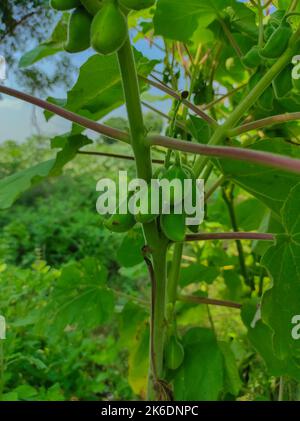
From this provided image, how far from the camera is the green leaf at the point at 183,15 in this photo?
0.74m

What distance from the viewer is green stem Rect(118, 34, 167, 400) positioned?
0.46m

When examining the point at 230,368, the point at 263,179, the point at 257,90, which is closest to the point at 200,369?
the point at 230,368

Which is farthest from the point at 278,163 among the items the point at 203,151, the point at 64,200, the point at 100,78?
the point at 64,200

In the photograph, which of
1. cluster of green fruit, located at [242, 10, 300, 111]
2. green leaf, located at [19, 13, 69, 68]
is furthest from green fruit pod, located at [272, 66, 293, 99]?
green leaf, located at [19, 13, 69, 68]

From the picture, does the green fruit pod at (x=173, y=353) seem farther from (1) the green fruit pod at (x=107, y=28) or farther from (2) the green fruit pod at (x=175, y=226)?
(1) the green fruit pod at (x=107, y=28)

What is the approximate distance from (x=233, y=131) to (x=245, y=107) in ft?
0.11

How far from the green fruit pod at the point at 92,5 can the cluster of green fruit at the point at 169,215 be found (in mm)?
159

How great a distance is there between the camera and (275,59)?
601 mm

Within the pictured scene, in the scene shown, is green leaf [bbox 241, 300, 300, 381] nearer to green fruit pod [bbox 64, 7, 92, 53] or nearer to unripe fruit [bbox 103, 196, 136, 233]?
unripe fruit [bbox 103, 196, 136, 233]

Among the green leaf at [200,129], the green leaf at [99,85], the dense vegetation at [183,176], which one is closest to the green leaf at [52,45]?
the dense vegetation at [183,176]

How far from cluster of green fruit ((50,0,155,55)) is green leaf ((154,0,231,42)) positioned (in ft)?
1.12

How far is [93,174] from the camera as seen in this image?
4.15 meters

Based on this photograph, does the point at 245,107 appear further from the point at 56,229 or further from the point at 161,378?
the point at 56,229

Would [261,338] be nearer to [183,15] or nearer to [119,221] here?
[119,221]
